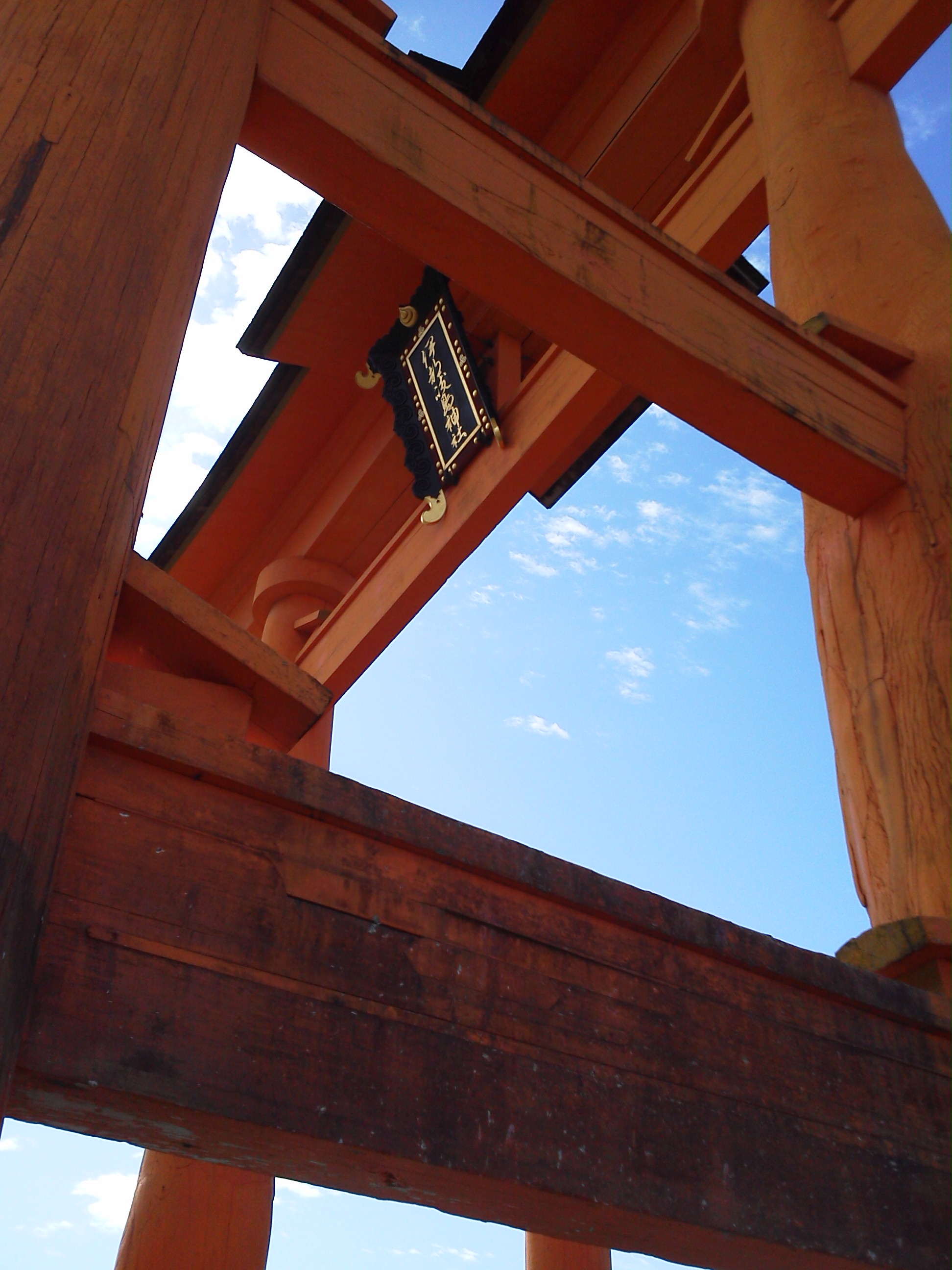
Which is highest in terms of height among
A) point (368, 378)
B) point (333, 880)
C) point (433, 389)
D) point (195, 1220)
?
point (368, 378)

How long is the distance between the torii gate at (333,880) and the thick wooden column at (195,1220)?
106 inches

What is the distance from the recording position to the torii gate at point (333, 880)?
103cm

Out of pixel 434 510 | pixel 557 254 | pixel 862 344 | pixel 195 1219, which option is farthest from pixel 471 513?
pixel 195 1219

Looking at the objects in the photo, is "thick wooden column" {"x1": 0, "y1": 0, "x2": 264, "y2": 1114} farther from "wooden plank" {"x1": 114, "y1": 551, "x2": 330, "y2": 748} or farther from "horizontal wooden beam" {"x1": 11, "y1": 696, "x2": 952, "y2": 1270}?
"wooden plank" {"x1": 114, "y1": 551, "x2": 330, "y2": 748}

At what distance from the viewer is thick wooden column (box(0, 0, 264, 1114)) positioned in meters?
0.99

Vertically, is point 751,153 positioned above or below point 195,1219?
above

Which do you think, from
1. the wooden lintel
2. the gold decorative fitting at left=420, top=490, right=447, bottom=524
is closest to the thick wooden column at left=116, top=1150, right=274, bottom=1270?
the gold decorative fitting at left=420, top=490, right=447, bottom=524

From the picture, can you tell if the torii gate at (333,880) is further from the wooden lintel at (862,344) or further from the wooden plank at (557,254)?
the wooden lintel at (862,344)

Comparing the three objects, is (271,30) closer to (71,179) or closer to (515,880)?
(71,179)

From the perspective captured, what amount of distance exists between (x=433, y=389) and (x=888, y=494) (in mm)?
2545

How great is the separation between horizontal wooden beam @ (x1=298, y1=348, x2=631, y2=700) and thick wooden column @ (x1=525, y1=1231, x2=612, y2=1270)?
93.0 inches

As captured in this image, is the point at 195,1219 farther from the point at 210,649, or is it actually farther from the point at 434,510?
the point at 210,649

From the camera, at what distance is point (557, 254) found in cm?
202

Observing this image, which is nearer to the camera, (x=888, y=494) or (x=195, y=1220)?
(x=888, y=494)
